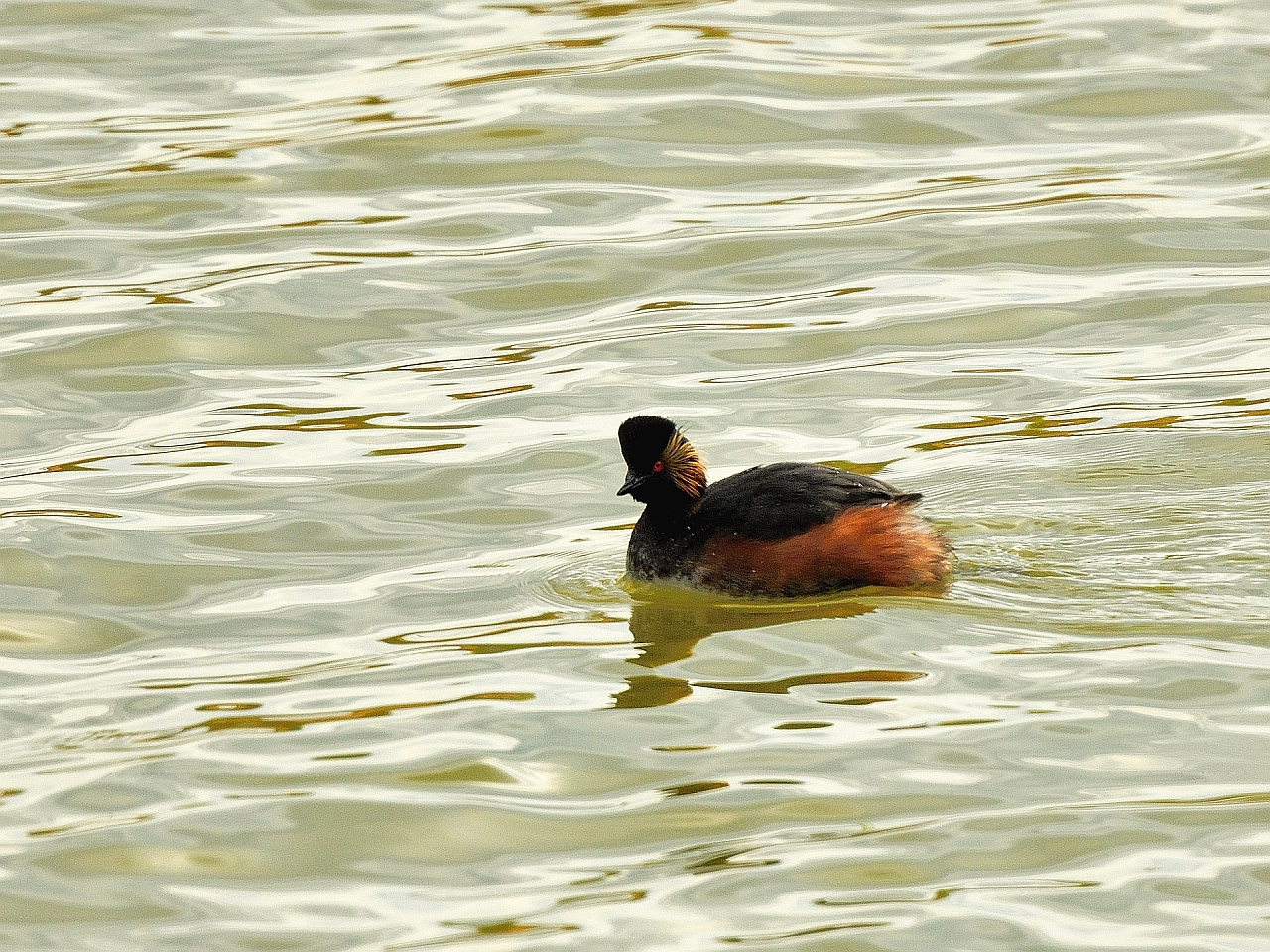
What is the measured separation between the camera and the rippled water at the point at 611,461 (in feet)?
18.4

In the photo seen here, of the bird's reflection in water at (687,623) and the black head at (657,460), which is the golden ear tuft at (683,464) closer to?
the black head at (657,460)

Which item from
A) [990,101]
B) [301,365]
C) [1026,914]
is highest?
[990,101]

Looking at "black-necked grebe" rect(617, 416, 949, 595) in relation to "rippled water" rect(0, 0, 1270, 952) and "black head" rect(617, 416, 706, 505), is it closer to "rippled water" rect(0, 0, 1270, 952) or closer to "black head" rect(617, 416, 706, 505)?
"black head" rect(617, 416, 706, 505)

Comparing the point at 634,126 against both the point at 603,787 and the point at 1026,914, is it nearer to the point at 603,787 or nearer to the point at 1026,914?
the point at 603,787

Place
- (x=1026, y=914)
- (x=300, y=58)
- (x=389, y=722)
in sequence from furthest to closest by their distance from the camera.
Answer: (x=300, y=58)
(x=389, y=722)
(x=1026, y=914)

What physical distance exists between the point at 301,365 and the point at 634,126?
4749mm

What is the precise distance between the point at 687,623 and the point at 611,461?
6.74 feet

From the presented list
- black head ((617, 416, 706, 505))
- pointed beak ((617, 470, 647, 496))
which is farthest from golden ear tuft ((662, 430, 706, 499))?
Answer: pointed beak ((617, 470, 647, 496))

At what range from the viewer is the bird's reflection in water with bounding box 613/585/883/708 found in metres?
6.85

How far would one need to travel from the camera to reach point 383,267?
12516mm

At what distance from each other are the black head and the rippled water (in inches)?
19.6

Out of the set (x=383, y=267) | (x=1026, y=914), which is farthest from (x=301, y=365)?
(x=1026, y=914)

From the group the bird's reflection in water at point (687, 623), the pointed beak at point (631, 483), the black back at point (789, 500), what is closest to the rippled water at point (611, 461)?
the bird's reflection in water at point (687, 623)

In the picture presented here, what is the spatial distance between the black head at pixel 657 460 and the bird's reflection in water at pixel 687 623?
0.41 metres
